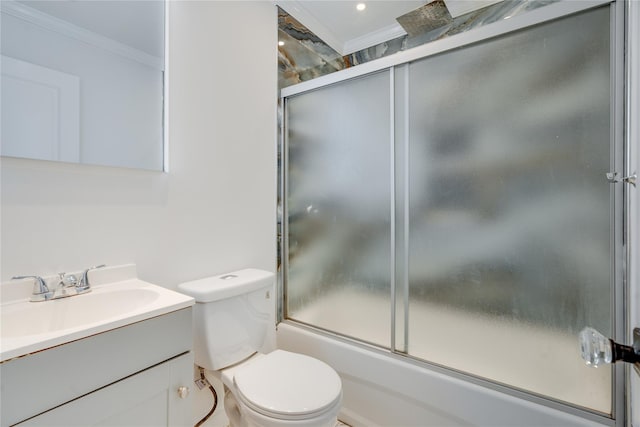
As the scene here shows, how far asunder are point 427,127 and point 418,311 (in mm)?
897

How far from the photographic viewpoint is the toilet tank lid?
3.99ft

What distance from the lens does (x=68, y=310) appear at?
94cm

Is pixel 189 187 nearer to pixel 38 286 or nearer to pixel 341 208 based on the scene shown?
pixel 38 286

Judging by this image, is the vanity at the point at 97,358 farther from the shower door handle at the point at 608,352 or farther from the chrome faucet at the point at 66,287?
the shower door handle at the point at 608,352

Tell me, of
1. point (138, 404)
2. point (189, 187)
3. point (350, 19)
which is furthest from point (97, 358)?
point (350, 19)

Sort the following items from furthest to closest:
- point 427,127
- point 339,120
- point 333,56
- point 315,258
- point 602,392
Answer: point 333,56
point 315,258
point 339,120
point 427,127
point 602,392

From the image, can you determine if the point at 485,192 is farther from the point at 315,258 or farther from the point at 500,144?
the point at 315,258

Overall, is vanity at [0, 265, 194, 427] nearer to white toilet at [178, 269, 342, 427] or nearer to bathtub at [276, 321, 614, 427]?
white toilet at [178, 269, 342, 427]

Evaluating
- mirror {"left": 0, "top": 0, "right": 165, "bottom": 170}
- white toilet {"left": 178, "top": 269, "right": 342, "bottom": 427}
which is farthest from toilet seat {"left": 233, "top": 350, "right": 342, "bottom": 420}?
mirror {"left": 0, "top": 0, "right": 165, "bottom": 170}

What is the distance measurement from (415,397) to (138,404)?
45.7 inches

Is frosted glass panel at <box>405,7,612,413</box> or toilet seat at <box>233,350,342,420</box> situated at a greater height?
frosted glass panel at <box>405,7,612,413</box>

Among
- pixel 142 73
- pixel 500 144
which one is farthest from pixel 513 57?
pixel 142 73

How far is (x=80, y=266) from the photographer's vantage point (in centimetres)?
106

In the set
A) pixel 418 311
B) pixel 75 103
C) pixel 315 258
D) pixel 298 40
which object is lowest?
pixel 418 311
